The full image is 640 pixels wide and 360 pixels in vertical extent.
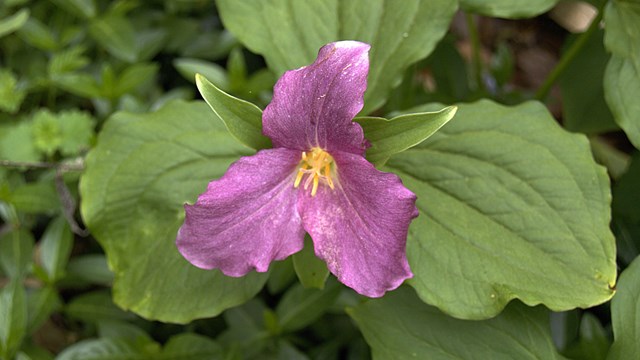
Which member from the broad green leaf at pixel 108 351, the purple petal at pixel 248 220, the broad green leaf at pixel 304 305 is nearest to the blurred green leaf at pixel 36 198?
the broad green leaf at pixel 108 351

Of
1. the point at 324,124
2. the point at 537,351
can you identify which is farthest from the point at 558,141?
the point at 324,124

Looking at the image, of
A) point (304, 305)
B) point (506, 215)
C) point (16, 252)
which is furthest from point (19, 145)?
point (506, 215)

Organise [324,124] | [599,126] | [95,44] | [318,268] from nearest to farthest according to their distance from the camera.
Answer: [324,124] < [318,268] < [599,126] < [95,44]

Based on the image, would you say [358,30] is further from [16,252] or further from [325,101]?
[16,252]

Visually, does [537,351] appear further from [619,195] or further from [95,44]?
[95,44]

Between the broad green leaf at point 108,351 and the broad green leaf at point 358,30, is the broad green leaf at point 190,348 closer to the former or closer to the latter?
the broad green leaf at point 108,351

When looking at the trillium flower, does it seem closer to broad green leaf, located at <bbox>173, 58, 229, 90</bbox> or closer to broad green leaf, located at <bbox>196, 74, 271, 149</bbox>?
broad green leaf, located at <bbox>196, 74, 271, 149</bbox>

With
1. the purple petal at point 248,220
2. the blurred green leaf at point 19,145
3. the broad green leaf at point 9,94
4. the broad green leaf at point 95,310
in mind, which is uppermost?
the purple petal at point 248,220
